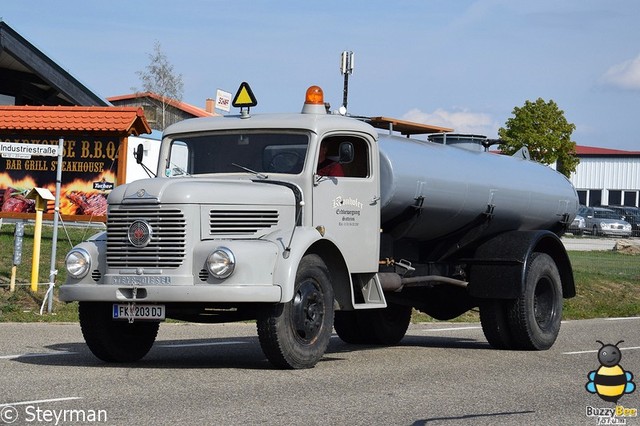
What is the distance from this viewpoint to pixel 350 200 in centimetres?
1250

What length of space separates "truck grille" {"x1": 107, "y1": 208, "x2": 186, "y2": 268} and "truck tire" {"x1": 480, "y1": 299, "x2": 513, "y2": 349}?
16.5 feet

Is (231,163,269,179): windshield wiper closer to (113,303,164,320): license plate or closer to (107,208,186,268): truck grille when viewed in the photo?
(107,208,186,268): truck grille

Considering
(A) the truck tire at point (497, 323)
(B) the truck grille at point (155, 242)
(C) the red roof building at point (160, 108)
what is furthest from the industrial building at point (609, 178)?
(B) the truck grille at point (155, 242)

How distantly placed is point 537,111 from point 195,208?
60183 mm

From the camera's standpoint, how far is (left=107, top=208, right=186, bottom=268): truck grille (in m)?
11.0

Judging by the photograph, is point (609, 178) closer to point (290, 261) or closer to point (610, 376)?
point (290, 261)

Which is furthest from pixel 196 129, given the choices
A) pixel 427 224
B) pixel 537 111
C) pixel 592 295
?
pixel 537 111

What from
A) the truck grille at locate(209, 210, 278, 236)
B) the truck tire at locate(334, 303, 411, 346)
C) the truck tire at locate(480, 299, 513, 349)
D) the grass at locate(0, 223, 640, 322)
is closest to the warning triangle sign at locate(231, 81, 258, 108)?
the truck grille at locate(209, 210, 278, 236)

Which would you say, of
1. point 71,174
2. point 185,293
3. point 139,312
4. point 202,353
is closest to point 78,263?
point 139,312

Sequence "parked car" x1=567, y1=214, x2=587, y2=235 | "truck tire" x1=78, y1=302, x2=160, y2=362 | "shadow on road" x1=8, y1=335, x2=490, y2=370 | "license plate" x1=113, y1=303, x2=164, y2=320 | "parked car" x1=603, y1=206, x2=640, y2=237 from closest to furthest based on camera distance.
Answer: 1. "license plate" x1=113, y1=303, x2=164, y2=320
2. "shadow on road" x1=8, y1=335, x2=490, y2=370
3. "truck tire" x1=78, y1=302, x2=160, y2=362
4. "parked car" x1=567, y1=214, x2=587, y2=235
5. "parked car" x1=603, y1=206, x2=640, y2=237

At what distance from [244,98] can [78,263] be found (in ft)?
8.78

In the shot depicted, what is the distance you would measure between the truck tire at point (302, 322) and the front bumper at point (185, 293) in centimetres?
26

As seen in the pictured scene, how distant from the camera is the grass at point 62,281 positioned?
18.3 m

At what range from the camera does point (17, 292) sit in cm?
1934
